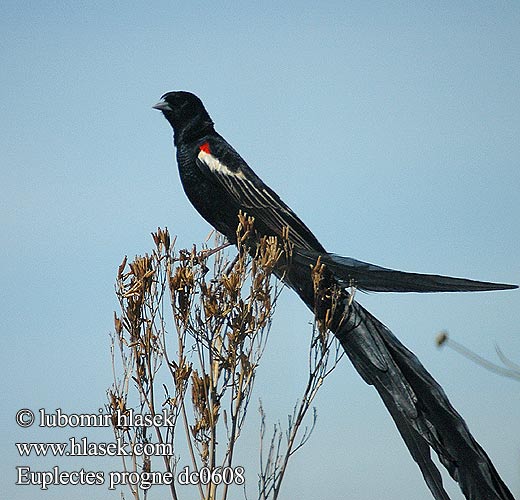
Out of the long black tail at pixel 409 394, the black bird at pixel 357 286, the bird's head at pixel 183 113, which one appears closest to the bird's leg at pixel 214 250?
the black bird at pixel 357 286

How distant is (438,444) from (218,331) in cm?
48

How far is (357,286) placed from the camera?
1675mm

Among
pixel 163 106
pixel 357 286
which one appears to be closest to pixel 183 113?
pixel 163 106

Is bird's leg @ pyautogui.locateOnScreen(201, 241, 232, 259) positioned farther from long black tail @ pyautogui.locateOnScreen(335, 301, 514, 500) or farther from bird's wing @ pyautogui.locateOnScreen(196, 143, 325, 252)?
long black tail @ pyautogui.locateOnScreen(335, 301, 514, 500)

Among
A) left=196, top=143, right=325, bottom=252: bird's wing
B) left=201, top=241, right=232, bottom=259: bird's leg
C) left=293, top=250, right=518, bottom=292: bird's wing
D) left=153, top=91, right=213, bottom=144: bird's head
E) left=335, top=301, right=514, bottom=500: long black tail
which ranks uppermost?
left=153, top=91, right=213, bottom=144: bird's head

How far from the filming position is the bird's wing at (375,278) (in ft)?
5.27

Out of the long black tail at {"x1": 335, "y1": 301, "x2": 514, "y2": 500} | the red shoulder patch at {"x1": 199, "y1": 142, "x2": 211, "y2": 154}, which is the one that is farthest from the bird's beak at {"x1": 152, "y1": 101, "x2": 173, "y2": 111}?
the long black tail at {"x1": 335, "y1": 301, "x2": 514, "y2": 500}

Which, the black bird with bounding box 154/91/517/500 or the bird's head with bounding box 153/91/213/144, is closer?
the black bird with bounding box 154/91/517/500

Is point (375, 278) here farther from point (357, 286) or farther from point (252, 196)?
point (252, 196)

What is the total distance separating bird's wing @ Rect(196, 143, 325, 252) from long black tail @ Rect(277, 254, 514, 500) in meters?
0.07

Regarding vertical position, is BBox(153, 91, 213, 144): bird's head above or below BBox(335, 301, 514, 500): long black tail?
above

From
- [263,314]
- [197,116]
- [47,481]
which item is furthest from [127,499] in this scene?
[197,116]

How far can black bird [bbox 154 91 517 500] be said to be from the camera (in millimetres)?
1565

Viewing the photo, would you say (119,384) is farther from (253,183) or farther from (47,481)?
(253,183)
